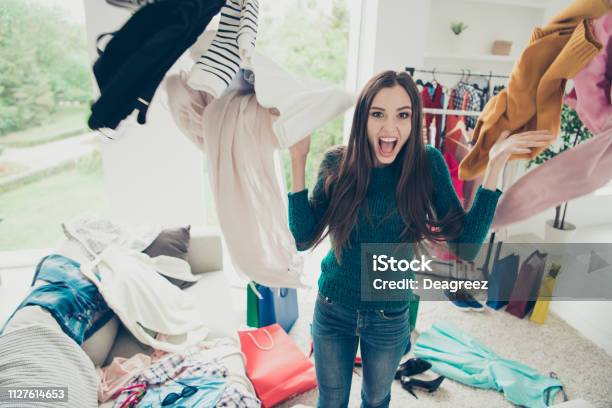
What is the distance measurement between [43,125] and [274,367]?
2340 mm

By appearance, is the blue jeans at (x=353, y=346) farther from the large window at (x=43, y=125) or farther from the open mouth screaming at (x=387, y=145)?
the large window at (x=43, y=125)

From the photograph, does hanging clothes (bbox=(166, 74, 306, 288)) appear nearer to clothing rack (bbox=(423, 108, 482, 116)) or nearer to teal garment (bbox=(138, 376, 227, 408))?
teal garment (bbox=(138, 376, 227, 408))

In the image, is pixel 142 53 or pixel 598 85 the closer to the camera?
pixel 142 53

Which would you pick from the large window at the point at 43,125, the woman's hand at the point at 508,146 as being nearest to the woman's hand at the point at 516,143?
the woman's hand at the point at 508,146

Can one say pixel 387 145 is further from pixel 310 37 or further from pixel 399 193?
pixel 310 37

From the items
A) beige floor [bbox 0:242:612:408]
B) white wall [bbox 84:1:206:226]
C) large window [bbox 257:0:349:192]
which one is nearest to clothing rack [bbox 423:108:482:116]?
large window [bbox 257:0:349:192]

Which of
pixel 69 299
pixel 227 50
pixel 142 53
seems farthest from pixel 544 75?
pixel 69 299

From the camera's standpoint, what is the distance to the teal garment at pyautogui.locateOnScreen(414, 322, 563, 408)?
1.78m

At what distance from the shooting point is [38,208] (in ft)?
9.94

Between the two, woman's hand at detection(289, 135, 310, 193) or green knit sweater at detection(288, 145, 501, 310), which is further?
green knit sweater at detection(288, 145, 501, 310)

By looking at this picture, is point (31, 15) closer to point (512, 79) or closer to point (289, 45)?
point (289, 45)

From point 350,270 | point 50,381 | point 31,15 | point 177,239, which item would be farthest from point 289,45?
point 50,381

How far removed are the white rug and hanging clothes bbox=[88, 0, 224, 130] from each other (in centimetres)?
154

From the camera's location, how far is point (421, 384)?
1.83m
